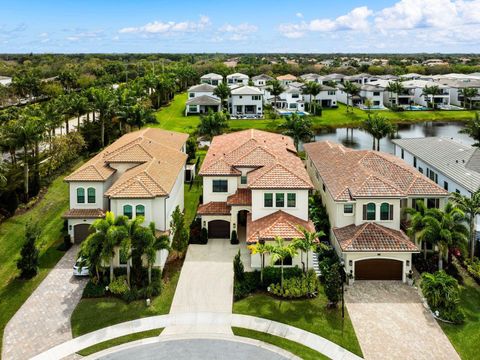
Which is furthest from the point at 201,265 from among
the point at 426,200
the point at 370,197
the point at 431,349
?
the point at 426,200

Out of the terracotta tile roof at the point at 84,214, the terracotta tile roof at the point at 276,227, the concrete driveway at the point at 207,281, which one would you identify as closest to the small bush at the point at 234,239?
the concrete driveway at the point at 207,281

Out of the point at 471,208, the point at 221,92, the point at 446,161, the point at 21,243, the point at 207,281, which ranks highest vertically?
the point at 221,92

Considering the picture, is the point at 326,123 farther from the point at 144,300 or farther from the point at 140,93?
the point at 144,300

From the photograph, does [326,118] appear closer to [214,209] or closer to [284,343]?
[214,209]

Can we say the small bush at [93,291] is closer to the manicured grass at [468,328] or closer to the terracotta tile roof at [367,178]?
the terracotta tile roof at [367,178]

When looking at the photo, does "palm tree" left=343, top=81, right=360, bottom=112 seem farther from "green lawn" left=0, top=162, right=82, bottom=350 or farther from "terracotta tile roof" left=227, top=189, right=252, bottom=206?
"green lawn" left=0, top=162, right=82, bottom=350

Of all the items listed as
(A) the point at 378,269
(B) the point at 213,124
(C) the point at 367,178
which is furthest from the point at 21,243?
(B) the point at 213,124
